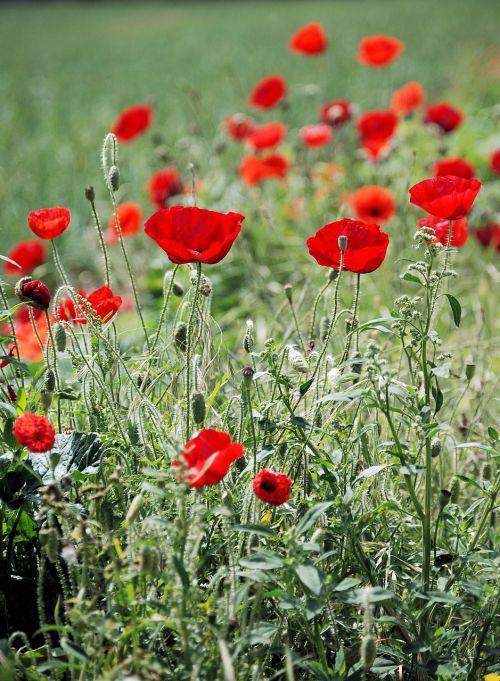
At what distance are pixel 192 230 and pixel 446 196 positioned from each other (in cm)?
42

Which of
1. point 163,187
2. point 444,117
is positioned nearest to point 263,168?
point 163,187

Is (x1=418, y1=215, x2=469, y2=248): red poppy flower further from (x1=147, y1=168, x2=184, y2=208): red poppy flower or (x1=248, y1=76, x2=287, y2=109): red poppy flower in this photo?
(x1=248, y1=76, x2=287, y2=109): red poppy flower

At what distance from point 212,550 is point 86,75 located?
10168 millimetres

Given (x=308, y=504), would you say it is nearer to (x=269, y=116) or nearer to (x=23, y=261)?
(x=23, y=261)

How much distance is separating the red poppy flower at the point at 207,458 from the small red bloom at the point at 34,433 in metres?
0.17

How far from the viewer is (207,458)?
1.11 metres

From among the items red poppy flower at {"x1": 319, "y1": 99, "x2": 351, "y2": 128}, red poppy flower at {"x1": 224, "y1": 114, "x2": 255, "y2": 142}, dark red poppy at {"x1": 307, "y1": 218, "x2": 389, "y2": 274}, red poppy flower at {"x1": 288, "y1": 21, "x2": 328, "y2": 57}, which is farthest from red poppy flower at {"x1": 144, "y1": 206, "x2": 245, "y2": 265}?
red poppy flower at {"x1": 288, "y1": 21, "x2": 328, "y2": 57}

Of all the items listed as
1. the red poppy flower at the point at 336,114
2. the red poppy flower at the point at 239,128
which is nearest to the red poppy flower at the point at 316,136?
the red poppy flower at the point at 336,114

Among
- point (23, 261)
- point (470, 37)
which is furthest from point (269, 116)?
point (470, 37)

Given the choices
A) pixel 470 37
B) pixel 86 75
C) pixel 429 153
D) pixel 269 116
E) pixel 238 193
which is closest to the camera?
pixel 238 193

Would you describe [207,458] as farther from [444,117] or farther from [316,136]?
[444,117]

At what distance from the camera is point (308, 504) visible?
1.28 metres

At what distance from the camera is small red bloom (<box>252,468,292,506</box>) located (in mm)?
1106

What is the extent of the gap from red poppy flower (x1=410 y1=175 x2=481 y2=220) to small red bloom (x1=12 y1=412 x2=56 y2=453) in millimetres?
695
